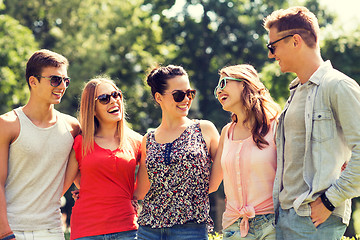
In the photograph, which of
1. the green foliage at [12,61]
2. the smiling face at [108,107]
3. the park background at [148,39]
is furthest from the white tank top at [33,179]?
the park background at [148,39]

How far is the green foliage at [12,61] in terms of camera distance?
49.1 feet

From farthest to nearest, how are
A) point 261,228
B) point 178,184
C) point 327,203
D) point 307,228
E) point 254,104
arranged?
point 178,184
point 254,104
point 261,228
point 307,228
point 327,203

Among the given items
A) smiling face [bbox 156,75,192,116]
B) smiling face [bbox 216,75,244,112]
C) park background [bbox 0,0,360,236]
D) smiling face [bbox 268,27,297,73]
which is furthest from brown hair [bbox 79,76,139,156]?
park background [bbox 0,0,360,236]

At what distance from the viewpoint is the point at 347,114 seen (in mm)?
3369

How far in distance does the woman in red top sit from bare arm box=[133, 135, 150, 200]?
2.5 inches

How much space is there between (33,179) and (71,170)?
42cm

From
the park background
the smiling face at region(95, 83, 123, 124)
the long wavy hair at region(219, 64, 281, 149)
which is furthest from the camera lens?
the park background

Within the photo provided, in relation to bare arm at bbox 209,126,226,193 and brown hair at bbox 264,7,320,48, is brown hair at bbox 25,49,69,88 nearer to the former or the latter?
bare arm at bbox 209,126,226,193

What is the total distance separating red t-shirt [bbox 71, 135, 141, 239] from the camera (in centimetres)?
454

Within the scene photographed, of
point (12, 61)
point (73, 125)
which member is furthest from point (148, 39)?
point (73, 125)

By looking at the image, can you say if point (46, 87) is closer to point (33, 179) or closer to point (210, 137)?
point (33, 179)

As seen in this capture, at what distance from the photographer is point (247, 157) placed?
13.3 feet

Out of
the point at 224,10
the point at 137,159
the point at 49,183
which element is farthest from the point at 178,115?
the point at 224,10

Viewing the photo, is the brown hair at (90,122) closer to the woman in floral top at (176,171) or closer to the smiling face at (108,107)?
the smiling face at (108,107)
